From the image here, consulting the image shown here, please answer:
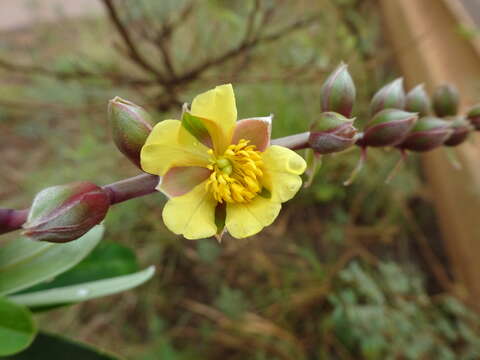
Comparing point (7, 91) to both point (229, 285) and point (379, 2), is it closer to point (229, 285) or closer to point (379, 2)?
point (229, 285)

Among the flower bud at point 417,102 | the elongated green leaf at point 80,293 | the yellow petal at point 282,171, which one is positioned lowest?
the elongated green leaf at point 80,293

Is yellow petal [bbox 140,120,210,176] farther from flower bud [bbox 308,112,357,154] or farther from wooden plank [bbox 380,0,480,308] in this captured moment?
wooden plank [bbox 380,0,480,308]

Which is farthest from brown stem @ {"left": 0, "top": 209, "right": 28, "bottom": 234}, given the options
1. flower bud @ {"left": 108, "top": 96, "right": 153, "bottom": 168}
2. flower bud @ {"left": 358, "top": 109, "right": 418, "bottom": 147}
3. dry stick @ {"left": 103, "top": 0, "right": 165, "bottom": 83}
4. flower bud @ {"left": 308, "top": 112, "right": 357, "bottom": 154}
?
dry stick @ {"left": 103, "top": 0, "right": 165, "bottom": 83}

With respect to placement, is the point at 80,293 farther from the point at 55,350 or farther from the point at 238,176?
the point at 238,176

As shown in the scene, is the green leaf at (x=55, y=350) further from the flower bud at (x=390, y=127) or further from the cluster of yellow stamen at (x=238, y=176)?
the flower bud at (x=390, y=127)

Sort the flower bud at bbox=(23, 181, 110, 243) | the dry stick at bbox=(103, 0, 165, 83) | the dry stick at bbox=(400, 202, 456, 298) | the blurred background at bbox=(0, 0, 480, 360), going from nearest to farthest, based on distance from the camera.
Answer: the flower bud at bbox=(23, 181, 110, 243) → the dry stick at bbox=(103, 0, 165, 83) → the blurred background at bbox=(0, 0, 480, 360) → the dry stick at bbox=(400, 202, 456, 298)

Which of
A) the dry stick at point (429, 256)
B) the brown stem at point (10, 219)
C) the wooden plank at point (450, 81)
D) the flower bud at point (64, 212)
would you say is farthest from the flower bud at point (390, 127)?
the dry stick at point (429, 256)
